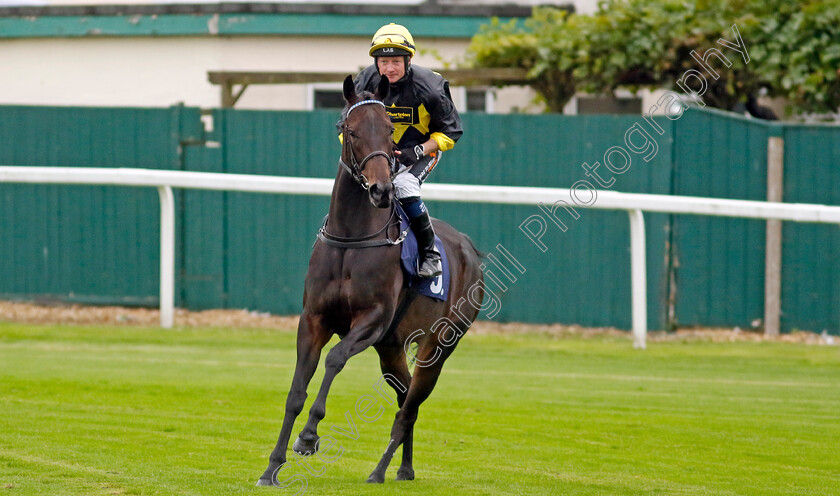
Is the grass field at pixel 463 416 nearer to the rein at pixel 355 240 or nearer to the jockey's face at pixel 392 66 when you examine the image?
the rein at pixel 355 240

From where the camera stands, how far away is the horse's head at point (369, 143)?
526 centimetres

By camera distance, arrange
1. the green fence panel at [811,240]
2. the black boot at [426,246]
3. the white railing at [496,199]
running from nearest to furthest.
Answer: the black boot at [426,246] → the white railing at [496,199] → the green fence panel at [811,240]

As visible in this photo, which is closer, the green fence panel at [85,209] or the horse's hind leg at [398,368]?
the horse's hind leg at [398,368]

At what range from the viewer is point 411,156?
20.7 feet

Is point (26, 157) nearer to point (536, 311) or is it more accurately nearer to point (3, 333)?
point (3, 333)

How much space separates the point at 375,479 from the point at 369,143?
1821 mm

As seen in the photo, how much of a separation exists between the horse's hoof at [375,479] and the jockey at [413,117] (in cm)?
112

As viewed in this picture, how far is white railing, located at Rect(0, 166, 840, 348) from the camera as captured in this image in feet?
33.4

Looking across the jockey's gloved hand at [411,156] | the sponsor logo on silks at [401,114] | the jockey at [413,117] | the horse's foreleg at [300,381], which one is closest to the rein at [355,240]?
the jockey at [413,117]

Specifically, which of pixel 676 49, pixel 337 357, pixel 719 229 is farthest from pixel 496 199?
pixel 337 357

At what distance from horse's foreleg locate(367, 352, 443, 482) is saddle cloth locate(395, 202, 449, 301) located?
1.47 feet

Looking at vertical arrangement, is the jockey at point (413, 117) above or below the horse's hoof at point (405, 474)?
above

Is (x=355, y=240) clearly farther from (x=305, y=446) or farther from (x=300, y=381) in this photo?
(x=305, y=446)

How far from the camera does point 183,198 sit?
12977 mm
